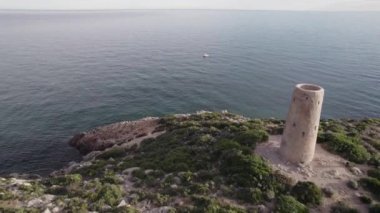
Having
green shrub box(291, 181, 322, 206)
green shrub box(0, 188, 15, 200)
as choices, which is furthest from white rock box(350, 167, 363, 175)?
green shrub box(0, 188, 15, 200)

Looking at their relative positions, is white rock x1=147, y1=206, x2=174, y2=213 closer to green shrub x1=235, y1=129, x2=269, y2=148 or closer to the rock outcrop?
green shrub x1=235, y1=129, x2=269, y2=148

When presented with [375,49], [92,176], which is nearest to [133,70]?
[92,176]

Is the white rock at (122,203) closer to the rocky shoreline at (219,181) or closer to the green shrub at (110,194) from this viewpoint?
the rocky shoreline at (219,181)

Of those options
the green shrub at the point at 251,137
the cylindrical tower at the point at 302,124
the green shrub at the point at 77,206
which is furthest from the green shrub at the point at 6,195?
the cylindrical tower at the point at 302,124

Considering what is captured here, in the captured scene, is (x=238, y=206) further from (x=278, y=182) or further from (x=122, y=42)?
(x=122, y=42)

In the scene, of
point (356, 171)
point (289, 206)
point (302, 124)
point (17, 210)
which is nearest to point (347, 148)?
point (356, 171)
